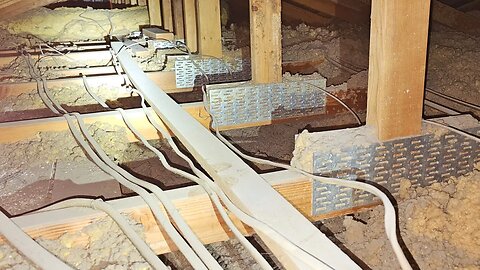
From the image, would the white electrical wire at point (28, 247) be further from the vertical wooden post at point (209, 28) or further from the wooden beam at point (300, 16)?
the wooden beam at point (300, 16)

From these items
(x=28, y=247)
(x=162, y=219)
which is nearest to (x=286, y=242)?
(x=162, y=219)

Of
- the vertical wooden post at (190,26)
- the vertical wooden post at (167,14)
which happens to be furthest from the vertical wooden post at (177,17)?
the vertical wooden post at (190,26)

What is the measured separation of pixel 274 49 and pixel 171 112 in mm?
646

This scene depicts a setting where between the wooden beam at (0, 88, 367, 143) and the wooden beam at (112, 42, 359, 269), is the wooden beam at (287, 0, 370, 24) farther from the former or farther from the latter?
the wooden beam at (112, 42, 359, 269)

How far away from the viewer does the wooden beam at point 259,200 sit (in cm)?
80

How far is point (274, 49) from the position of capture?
213 cm

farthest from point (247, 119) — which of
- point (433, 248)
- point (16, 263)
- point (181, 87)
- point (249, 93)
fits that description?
point (16, 263)

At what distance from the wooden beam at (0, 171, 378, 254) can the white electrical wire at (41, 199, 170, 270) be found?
0.05 ft

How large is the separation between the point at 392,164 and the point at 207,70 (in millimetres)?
1769

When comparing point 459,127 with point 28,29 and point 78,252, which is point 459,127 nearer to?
point 78,252

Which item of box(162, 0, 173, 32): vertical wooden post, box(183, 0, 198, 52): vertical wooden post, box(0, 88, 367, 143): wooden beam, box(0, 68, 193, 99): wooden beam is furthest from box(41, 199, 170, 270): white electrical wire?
box(162, 0, 173, 32): vertical wooden post

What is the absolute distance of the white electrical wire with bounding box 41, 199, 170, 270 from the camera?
92 centimetres

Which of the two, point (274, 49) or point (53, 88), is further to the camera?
point (53, 88)

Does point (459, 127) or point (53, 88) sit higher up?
point (459, 127)
